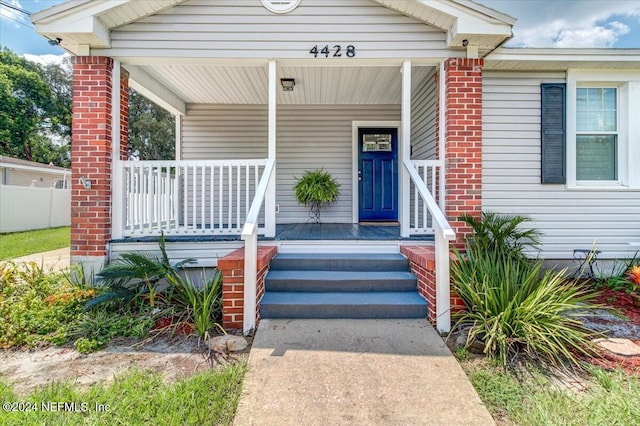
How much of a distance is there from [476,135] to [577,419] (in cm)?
298

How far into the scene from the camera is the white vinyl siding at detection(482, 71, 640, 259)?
4.33 m

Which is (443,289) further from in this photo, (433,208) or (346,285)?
(346,285)

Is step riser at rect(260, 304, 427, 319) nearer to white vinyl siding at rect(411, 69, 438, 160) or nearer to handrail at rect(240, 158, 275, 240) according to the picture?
handrail at rect(240, 158, 275, 240)

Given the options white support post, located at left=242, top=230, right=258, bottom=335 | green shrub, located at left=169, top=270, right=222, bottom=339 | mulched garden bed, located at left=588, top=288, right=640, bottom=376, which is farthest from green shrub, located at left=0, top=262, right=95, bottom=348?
mulched garden bed, located at left=588, top=288, right=640, bottom=376

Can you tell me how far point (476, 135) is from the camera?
3.91 meters

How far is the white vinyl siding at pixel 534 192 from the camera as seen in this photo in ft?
14.2

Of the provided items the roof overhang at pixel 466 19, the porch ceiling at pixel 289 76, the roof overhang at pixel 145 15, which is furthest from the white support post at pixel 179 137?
the roof overhang at pixel 466 19

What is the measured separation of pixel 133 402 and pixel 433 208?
280 centimetres

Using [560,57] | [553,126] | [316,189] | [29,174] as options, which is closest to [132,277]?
[316,189]

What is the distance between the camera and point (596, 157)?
4.45 m

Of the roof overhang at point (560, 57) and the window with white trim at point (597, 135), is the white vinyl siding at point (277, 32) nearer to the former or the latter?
the roof overhang at point (560, 57)

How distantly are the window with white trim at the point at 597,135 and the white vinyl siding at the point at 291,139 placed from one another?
2899mm

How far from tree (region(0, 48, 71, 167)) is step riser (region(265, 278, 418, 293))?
23.0m

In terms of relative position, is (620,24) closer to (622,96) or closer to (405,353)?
(622,96)
